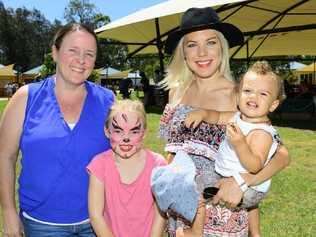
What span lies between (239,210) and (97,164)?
83 cm

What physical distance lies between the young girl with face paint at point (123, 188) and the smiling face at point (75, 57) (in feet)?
1.04

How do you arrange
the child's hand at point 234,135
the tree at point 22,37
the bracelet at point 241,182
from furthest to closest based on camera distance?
the tree at point 22,37 → the bracelet at point 241,182 → the child's hand at point 234,135

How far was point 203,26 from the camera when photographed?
2.91m

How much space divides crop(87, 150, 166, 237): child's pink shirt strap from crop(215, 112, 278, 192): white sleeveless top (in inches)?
18.1

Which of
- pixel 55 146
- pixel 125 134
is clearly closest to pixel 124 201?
pixel 125 134

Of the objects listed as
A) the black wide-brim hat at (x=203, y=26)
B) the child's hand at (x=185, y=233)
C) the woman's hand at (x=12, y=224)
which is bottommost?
the child's hand at (x=185, y=233)

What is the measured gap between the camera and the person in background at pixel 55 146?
2910 millimetres

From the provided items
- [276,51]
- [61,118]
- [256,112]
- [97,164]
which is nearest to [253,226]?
[256,112]

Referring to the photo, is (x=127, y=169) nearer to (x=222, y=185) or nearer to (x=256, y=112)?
(x=222, y=185)

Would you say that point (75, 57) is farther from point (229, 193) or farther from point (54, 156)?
point (229, 193)

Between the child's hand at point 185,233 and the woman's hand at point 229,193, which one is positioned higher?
the woman's hand at point 229,193

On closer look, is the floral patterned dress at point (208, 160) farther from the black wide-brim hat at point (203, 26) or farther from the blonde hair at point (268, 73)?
the black wide-brim hat at point (203, 26)

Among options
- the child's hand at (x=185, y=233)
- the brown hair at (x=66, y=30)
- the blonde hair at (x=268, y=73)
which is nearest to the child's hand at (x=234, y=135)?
the blonde hair at (x=268, y=73)

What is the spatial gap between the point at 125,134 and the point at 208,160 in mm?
490
